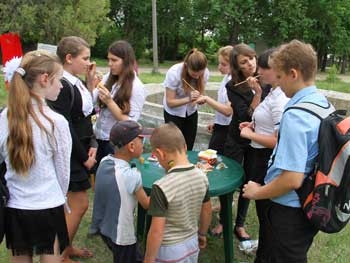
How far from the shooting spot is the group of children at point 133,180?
198 cm

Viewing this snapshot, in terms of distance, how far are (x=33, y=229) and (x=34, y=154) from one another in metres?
0.41

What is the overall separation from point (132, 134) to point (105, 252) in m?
1.37

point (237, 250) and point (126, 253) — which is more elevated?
point (126, 253)

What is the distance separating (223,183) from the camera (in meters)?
2.69

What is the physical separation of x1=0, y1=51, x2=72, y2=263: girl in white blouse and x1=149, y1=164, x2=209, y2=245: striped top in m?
0.53

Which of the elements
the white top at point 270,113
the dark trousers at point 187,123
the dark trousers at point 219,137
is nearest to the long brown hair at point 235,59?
the white top at point 270,113

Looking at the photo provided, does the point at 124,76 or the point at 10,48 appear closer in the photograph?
the point at 124,76

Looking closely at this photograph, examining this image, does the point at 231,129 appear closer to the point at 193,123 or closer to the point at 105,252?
the point at 193,123

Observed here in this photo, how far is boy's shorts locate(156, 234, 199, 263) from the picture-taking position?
2.24 metres

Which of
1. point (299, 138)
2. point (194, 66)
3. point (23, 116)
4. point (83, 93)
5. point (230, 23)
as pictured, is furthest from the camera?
point (230, 23)

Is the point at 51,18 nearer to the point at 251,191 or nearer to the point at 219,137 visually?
the point at 219,137

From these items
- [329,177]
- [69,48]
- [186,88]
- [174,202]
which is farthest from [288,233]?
[186,88]

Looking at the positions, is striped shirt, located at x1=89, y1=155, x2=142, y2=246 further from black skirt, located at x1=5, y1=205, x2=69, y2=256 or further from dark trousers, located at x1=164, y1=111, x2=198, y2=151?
dark trousers, located at x1=164, y1=111, x2=198, y2=151

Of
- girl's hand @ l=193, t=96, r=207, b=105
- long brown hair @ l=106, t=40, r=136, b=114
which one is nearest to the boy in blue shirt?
long brown hair @ l=106, t=40, r=136, b=114
